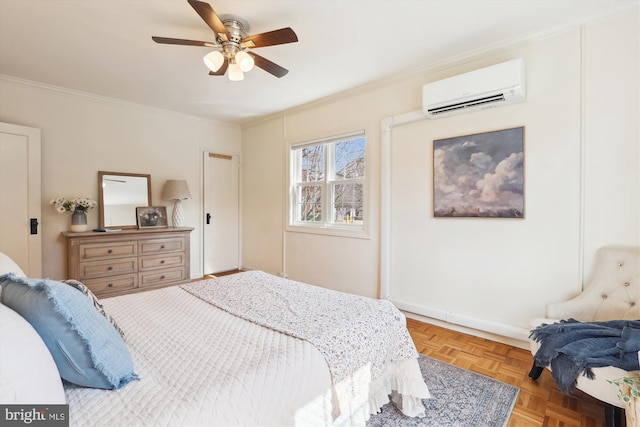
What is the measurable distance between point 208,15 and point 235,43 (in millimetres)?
393

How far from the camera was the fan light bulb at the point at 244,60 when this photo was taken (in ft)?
7.09

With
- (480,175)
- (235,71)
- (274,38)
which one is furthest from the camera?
(480,175)

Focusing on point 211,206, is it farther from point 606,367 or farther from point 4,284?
point 606,367

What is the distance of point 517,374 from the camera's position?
6.97ft

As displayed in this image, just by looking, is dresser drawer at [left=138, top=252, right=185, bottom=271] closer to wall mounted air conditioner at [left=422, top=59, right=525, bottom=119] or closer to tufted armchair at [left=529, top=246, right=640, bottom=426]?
wall mounted air conditioner at [left=422, top=59, right=525, bottom=119]

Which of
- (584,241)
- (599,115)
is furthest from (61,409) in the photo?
(599,115)

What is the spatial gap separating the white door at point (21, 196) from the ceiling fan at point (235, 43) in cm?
241

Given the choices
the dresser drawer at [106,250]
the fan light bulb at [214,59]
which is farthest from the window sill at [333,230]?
the fan light bulb at [214,59]

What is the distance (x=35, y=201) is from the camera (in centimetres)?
331

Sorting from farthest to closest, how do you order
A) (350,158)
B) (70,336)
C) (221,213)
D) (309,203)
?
(221,213) → (309,203) → (350,158) → (70,336)

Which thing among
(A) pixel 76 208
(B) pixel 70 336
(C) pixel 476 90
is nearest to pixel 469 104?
(C) pixel 476 90

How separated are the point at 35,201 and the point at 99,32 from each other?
2.10 metres

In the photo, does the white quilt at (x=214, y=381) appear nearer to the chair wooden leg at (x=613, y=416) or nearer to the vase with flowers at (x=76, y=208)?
the chair wooden leg at (x=613, y=416)

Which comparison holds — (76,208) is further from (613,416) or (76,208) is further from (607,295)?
(607,295)
